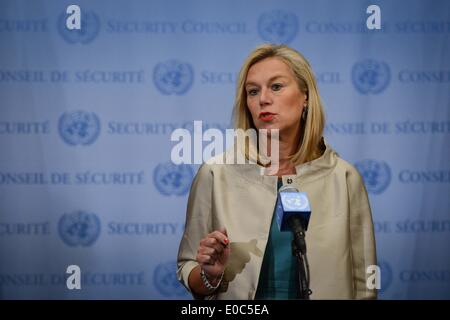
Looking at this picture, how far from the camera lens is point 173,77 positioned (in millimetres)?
3344

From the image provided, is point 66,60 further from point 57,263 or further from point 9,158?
point 57,263

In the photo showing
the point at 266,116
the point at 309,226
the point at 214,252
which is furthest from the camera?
the point at 266,116

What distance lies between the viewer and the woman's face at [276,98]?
2943 mm

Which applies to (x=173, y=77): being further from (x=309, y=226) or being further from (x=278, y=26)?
(x=309, y=226)

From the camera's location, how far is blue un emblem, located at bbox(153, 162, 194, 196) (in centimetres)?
330

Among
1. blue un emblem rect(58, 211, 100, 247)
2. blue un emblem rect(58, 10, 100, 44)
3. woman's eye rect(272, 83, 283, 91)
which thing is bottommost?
blue un emblem rect(58, 211, 100, 247)

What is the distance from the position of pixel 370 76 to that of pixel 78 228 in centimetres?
198

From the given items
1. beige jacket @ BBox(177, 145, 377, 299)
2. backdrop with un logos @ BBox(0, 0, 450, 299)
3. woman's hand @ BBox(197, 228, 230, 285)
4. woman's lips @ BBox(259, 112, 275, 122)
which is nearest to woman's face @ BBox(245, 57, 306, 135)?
woman's lips @ BBox(259, 112, 275, 122)

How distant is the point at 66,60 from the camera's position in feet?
10.9

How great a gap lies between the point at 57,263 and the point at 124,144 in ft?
2.67

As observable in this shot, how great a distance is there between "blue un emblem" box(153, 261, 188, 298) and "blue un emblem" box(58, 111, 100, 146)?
0.88 m

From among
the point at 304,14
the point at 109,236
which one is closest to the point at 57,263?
the point at 109,236

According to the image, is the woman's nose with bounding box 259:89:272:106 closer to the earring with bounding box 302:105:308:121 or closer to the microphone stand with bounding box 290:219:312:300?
the earring with bounding box 302:105:308:121

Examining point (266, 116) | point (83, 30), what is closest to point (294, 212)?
point (266, 116)
